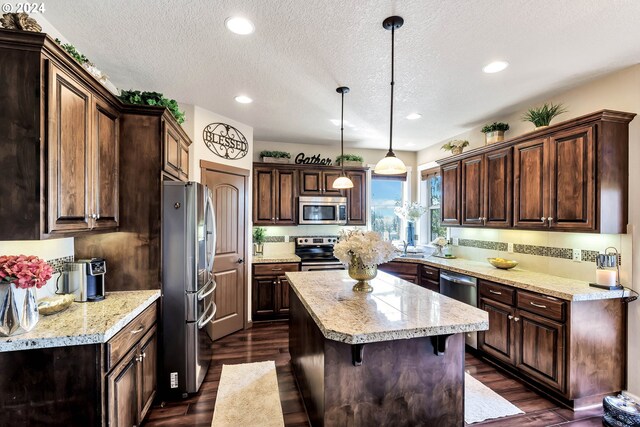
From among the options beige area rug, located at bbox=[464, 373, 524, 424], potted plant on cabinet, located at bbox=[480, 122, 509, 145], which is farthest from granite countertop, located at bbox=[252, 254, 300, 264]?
potted plant on cabinet, located at bbox=[480, 122, 509, 145]

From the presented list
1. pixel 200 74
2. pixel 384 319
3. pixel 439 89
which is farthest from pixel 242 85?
pixel 384 319

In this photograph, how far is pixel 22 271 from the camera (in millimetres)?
1495

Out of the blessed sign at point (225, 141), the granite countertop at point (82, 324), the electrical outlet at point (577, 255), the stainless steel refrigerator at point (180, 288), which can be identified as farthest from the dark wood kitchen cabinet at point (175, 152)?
the electrical outlet at point (577, 255)

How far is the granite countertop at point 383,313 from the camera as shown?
1.54 m

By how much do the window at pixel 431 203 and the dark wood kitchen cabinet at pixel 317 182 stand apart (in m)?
1.62

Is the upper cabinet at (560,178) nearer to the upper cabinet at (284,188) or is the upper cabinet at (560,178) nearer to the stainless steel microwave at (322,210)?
the stainless steel microwave at (322,210)

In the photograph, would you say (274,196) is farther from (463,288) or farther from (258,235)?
(463,288)

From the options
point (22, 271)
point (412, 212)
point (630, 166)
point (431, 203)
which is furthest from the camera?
point (431, 203)

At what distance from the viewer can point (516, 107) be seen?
346 centimetres

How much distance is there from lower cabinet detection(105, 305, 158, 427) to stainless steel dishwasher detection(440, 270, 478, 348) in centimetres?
311

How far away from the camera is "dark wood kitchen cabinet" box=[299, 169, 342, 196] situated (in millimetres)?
4883

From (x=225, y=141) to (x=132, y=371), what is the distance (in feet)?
9.14

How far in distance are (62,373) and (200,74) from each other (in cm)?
238

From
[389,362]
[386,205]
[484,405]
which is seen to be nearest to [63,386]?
[389,362]
